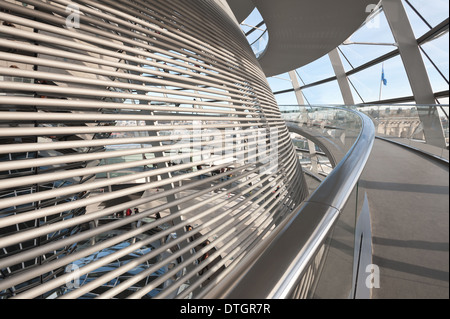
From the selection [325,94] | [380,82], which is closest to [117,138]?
[380,82]

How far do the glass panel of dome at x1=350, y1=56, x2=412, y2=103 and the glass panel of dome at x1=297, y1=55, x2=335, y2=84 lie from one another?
2259mm

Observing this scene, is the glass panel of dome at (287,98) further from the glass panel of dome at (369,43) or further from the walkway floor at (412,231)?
the walkway floor at (412,231)

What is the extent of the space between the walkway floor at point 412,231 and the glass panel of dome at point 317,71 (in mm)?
16437

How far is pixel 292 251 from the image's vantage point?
764 millimetres

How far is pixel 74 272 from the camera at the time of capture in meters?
1.02

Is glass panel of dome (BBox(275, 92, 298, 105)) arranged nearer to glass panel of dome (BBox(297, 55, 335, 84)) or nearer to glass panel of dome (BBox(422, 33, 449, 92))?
glass panel of dome (BBox(297, 55, 335, 84))

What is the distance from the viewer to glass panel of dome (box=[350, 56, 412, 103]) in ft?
34.7

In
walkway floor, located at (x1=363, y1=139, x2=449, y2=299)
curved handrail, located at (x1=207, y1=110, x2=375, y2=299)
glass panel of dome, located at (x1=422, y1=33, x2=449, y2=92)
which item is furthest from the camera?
glass panel of dome, located at (x1=422, y1=33, x2=449, y2=92)

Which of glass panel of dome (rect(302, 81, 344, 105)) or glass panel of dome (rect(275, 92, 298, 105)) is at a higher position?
glass panel of dome (rect(275, 92, 298, 105))

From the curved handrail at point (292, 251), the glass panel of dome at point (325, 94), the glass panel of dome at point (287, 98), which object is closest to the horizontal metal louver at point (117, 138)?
the curved handrail at point (292, 251)

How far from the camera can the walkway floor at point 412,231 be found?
0.80m

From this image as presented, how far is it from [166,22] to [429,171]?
6.69ft

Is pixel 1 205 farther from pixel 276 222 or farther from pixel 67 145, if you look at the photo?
pixel 276 222

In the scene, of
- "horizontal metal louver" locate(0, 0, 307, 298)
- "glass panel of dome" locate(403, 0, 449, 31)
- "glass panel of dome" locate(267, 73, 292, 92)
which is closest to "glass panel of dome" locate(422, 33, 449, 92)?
"glass panel of dome" locate(403, 0, 449, 31)
